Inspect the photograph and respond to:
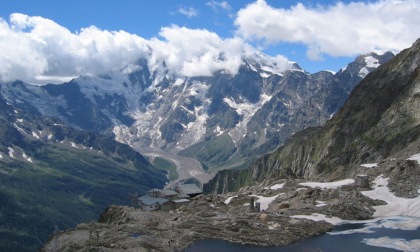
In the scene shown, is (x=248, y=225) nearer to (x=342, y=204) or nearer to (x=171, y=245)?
(x=171, y=245)

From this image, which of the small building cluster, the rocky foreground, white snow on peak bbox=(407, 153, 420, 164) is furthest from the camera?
the small building cluster

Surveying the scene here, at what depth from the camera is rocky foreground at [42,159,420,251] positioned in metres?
77.4

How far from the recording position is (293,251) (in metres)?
76.0

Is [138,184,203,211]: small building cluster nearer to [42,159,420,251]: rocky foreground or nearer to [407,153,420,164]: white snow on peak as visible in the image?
[42,159,420,251]: rocky foreground

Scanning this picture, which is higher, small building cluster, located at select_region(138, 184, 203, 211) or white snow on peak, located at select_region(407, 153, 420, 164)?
white snow on peak, located at select_region(407, 153, 420, 164)

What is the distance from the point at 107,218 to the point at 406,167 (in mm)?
79864

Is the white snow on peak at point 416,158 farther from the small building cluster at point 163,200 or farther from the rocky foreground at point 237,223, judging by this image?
the small building cluster at point 163,200

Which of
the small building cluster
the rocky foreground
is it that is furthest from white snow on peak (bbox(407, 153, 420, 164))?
the small building cluster

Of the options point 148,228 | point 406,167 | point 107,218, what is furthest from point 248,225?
point 406,167

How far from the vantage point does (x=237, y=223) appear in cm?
9069

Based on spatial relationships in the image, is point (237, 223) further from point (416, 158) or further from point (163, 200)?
point (416, 158)

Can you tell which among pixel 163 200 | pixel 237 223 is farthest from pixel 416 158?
pixel 163 200

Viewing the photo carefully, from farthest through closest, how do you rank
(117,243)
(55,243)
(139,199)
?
(139,199), (55,243), (117,243)

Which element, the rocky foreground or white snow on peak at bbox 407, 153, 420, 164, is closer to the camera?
the rocky foreground
